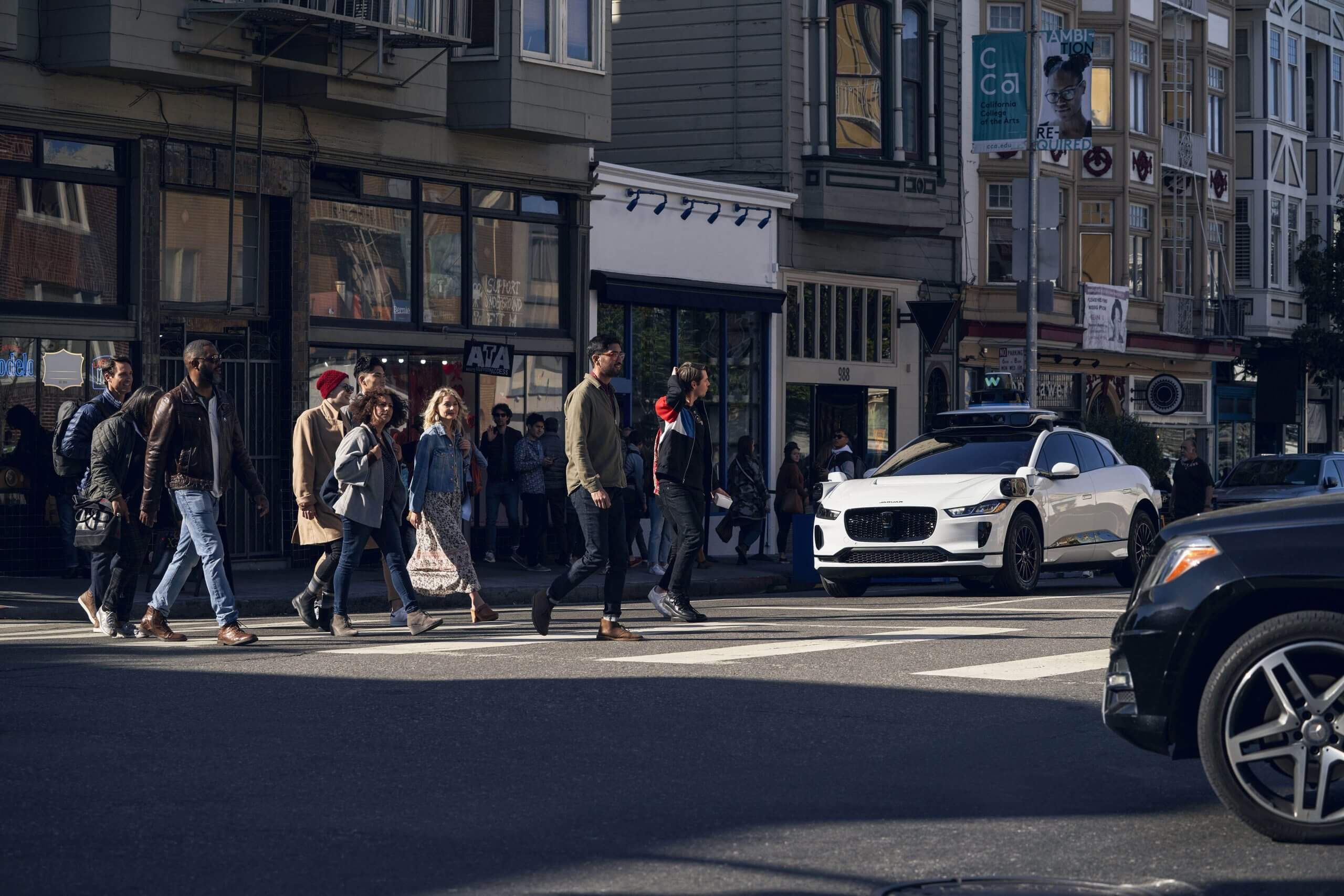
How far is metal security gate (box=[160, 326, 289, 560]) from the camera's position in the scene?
70.3ft

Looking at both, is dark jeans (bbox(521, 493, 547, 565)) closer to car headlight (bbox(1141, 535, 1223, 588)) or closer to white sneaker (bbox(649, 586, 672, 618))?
white sneaker (bbox(649, 586, 672, 618))

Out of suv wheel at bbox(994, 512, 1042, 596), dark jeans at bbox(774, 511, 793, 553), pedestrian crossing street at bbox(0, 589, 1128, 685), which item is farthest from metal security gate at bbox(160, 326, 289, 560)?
suv wheel at bbox(994, 512, 1042, 596)

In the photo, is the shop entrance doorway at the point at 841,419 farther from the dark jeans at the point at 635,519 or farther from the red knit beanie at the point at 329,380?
the red knit beanie at the point at 329,380

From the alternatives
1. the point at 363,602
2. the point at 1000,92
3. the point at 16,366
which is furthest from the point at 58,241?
the point at 1000,92

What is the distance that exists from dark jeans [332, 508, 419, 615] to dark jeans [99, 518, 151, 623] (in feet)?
4.23

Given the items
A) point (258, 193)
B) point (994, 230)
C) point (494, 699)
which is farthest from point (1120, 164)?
point (494, 699)

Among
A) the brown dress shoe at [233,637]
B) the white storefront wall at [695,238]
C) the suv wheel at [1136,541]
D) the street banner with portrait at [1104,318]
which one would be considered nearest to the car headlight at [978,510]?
the suv wheel at [1136,541]

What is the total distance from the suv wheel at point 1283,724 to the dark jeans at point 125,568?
8745 millimetres

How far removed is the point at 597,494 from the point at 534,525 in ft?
31.2

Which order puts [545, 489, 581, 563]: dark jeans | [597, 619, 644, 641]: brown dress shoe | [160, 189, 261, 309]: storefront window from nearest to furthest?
[597, 619, 644, 641]: brown dress shoe, [160, 189, 261, 309]: storefront window, [545, 489, 581, 563]: dark jeans

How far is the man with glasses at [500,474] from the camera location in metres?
22.9

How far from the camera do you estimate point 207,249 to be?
21312 mm

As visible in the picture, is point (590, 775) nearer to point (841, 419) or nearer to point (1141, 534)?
point (1141, 534)

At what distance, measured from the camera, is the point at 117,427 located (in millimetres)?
13977
